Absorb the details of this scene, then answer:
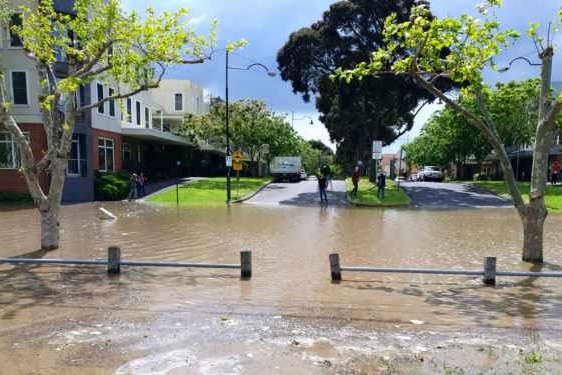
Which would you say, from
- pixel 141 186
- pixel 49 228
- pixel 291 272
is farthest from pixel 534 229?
pixel 141 186

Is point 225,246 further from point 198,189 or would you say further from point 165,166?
point 165,166

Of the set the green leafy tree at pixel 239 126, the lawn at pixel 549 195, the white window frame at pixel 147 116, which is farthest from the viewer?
the green leafy tree at pixel 239 126

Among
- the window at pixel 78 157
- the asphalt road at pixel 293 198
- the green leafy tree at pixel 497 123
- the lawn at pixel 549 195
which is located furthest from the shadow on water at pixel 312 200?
the window at pixel 78 157

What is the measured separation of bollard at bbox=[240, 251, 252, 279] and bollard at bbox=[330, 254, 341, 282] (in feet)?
4.82

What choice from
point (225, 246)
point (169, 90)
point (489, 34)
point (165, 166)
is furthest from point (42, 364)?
point (169, 90)

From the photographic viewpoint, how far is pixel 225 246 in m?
11.7

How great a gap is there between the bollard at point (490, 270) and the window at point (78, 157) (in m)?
22.3

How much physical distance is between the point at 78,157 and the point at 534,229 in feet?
73.0

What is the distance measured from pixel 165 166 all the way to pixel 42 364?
117 feet

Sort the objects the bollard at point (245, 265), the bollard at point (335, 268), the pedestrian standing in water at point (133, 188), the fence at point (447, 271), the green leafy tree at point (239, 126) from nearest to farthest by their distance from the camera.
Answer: the fence at point (447, 271)
the bollard at point (335, 268)
the bollard at point (245, 265)
the pedestrian standing in water at point (133, 188)
the green leafy tree at point (239, 126)

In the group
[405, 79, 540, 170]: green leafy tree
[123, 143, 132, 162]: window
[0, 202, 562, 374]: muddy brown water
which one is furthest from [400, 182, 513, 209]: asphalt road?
[123, 143, 132, 162]: window

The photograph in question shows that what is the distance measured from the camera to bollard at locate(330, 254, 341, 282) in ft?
26.6

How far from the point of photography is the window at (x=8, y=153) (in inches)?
923

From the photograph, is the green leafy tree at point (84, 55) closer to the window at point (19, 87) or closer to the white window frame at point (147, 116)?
the window at point (19, 87)
